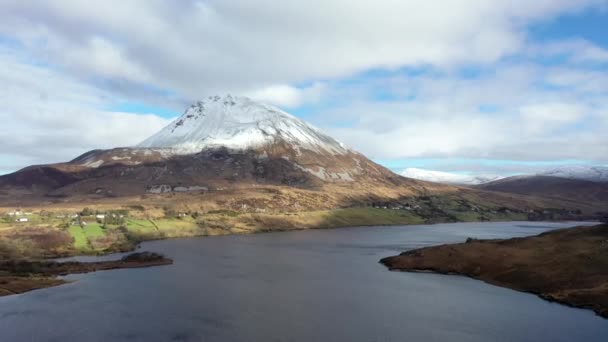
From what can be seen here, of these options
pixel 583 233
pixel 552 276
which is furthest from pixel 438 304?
pixel 583 233

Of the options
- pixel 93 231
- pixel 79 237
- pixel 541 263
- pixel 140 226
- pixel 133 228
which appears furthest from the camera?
pixel 140 226

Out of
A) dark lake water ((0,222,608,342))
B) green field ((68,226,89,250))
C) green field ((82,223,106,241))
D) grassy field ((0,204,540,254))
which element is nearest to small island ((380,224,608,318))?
dark lake water ((0,222,608,342))

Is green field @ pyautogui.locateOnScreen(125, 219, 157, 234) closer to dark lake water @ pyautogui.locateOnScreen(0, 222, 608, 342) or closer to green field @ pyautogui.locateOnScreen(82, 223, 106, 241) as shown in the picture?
green field @ pyautogui.locateOnScreen(82, 223, 106, 241)

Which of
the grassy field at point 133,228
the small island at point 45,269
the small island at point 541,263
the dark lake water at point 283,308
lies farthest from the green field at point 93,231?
the small island at point 541,263

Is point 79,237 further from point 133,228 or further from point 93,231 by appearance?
point 133,228

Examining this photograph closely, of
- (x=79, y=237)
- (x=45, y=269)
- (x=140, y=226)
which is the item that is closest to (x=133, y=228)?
(x=140, y=226)

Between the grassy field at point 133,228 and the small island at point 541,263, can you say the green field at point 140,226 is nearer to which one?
the grassy field at point 133,228
